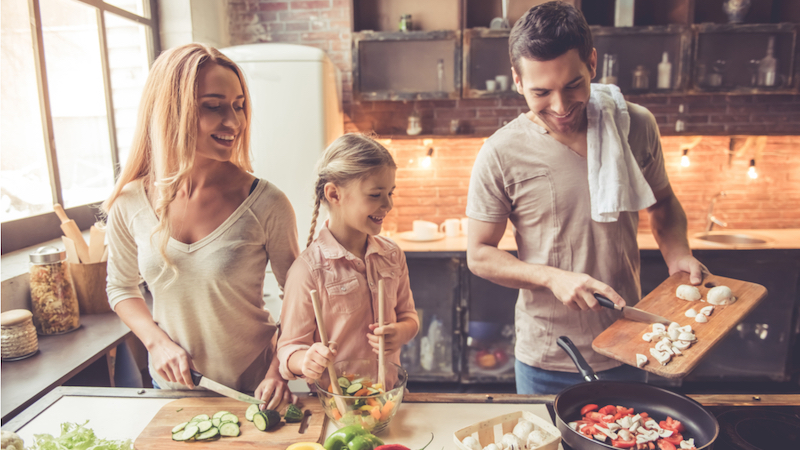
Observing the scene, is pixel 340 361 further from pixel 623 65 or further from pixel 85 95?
pixel 623 65

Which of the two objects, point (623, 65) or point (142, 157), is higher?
point (623, 65)

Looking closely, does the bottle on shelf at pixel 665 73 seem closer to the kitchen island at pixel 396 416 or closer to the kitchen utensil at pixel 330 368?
the kitchen island at pixel 396 416

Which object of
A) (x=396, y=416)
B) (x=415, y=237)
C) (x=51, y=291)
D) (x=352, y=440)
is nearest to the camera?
(x=352, y=440)

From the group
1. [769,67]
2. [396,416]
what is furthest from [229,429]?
[769,67]

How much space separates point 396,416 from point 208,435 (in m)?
0.40

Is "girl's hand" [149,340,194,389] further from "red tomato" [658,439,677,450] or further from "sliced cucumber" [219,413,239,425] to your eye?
"red tomato" [658,439,677,450]

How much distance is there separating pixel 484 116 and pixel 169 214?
8.65 feet

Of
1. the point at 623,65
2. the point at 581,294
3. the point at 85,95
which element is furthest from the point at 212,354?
the point at 623,65

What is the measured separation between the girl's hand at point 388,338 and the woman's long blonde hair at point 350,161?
296 millimetres

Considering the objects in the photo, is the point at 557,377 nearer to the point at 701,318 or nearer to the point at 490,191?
the point at 701,318

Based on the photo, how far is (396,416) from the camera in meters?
1.11

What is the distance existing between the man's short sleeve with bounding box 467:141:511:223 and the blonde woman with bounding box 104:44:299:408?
1.86 ft

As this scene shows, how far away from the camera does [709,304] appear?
4.40 ft

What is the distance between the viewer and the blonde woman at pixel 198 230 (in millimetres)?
1145
